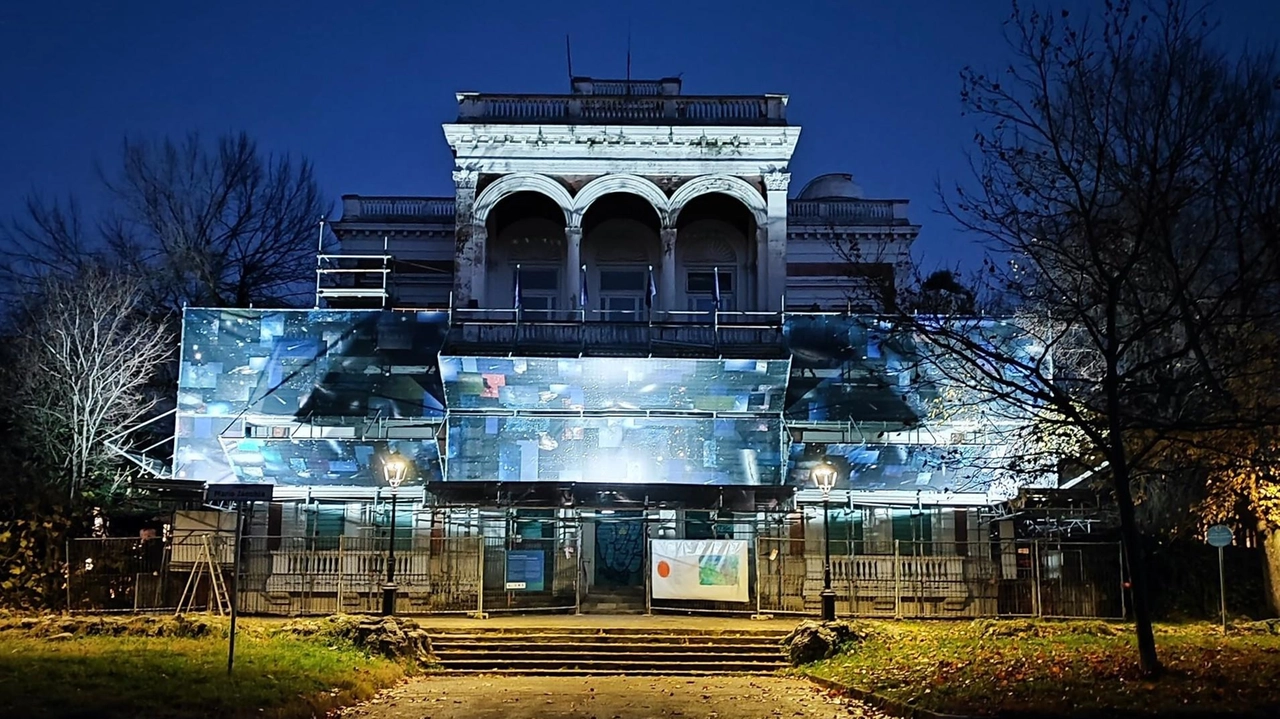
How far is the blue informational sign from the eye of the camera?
1211 inches

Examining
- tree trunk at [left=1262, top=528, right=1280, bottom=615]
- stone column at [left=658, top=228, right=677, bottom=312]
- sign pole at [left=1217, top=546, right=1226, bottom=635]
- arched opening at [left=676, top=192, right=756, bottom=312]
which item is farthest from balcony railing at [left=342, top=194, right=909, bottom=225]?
tree trunk at [left=1262, top=528, right=1280, bottom=615]

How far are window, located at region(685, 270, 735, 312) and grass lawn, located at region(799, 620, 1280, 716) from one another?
56.0ft

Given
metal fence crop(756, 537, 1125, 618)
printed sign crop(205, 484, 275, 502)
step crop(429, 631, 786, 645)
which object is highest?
printed sign crop(205, 484, 275, 502)

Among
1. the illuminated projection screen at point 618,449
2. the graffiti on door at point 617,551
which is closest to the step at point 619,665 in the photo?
the illuminated projection screen at point 618,449

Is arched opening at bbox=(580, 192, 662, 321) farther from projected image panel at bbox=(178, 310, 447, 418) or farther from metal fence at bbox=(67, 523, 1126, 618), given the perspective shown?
metal fence at bbox=(67, 523, 1126, 618)

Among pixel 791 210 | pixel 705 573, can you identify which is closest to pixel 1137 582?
pixel 705 573

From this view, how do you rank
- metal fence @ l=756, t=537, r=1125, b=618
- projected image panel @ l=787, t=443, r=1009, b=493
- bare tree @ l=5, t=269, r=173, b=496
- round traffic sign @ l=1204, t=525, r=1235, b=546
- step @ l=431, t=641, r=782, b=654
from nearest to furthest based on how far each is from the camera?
1. round traffic sign @ l=1204, t=525, r=1235, b=546
2. step @ l=431, t=641, r=782, b=654
3. metal fence @ l=756, t=537, r=1125, b=618
4. bare tree @ l=5, t=269, r=173, b=496
5. projected image panel @ l=787, t=443, r=1009, b=493

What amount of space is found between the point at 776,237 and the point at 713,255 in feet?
12.7

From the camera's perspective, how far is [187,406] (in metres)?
36.4

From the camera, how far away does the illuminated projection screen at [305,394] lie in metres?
36.0

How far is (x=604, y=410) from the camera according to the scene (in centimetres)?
3591

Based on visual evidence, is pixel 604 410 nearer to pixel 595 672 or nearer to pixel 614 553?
pixel 614 553

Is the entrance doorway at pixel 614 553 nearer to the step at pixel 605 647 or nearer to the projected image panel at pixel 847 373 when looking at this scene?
the projected image panel at pixel 847 373

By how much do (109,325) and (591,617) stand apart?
18592 mm
